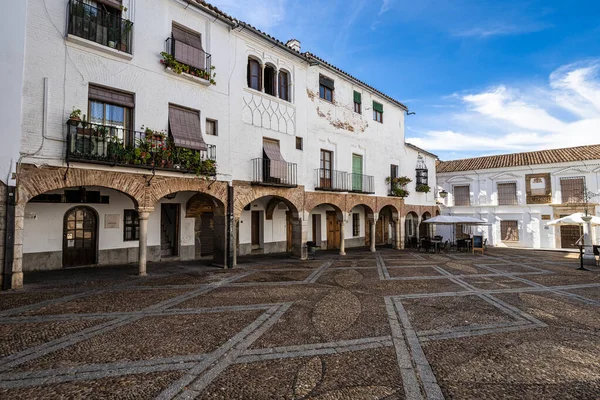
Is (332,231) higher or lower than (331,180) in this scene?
lower

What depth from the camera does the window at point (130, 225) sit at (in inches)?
452

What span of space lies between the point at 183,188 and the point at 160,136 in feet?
5.90

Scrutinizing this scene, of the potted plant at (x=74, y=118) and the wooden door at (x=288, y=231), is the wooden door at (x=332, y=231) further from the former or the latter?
the potted plant at (x=74, y=118)

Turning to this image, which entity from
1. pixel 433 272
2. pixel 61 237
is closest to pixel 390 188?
pixel 433 272

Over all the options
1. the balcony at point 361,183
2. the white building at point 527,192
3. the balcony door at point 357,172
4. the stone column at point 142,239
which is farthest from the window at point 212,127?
A: the white building at point 527,192

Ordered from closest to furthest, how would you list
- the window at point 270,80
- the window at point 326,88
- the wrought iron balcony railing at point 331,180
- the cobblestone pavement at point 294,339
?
the cobblestone pavement at point 294,339
the window at point 270,80
the wrought iron balcony railing at point 331,180
the window at point 326,88

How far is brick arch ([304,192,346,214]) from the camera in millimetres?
14273

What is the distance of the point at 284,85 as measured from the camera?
13828 mm

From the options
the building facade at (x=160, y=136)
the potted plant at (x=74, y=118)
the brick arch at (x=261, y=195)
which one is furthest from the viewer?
the brick arch at (x=261, y=195)

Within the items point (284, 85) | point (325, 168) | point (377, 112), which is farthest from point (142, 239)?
point (377, 112)

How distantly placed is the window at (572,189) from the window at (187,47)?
2498 cm

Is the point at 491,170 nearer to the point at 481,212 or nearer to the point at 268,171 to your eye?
the point at 481,212

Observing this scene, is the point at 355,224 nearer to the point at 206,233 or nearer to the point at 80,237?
the point at 206,233

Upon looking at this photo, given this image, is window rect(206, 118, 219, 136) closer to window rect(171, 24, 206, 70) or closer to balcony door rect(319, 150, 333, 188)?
window rect(171, 24, 206, 70)
